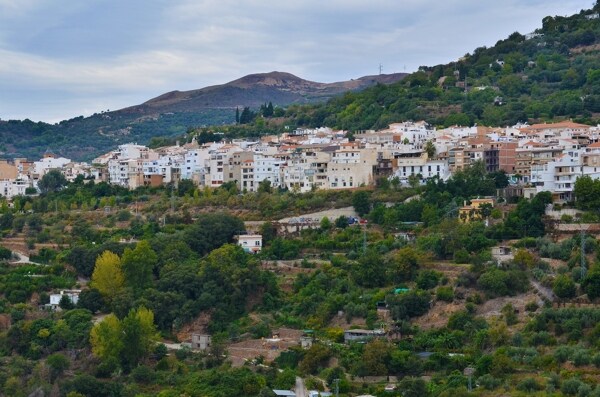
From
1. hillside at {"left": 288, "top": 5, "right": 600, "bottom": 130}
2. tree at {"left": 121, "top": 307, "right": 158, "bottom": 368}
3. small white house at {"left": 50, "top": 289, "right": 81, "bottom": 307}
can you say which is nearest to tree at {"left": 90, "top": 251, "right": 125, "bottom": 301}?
small white house at {"left": 50, "top": 289, "right": 81, "bottom": 307}

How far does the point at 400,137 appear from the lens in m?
45.6

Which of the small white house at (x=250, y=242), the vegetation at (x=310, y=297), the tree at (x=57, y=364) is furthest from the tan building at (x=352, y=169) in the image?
the tree at (x=57, y=364)

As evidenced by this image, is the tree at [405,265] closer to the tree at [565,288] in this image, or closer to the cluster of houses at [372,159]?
the tree at [565,288]

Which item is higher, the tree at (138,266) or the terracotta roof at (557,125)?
the terracotta roof at (557,125)

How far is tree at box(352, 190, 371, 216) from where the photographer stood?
37.9 m

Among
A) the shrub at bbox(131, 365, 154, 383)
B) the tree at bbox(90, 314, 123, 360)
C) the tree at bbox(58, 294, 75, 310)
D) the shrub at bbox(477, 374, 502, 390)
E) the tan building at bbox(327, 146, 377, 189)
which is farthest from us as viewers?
the tan building at bbox(327, 146, 377, 189)

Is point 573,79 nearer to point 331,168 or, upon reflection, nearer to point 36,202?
point 331,168

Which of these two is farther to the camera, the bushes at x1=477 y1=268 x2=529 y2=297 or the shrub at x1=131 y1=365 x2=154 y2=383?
the bushes at x1=477 y1=268 x2=529 y2=297

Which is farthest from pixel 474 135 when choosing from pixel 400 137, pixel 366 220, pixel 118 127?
pixel 118 127

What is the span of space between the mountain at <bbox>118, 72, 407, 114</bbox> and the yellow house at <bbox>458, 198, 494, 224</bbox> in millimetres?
54944

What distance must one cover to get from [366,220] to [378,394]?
11365 mm

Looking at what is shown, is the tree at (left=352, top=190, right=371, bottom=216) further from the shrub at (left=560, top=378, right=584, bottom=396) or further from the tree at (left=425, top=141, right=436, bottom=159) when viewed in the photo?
the shrub at (left=560, top=378, right=584, bottom=396)

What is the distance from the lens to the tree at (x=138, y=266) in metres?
34.5

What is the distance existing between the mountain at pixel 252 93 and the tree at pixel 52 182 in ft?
133
